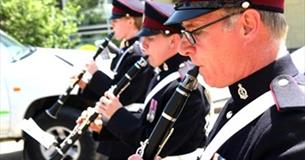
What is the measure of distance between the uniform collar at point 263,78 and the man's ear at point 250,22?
0.35 ft

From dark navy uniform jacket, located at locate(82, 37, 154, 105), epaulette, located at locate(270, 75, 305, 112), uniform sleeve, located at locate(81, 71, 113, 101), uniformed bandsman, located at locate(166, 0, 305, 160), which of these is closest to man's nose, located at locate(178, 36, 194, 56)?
uniformed bandsman, located at locate(166, 0, 305, 160)

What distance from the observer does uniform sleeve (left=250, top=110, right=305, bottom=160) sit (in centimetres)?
155

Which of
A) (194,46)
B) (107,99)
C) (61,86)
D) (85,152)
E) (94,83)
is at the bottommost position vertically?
(85,152)

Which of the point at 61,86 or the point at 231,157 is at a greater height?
the point at 231,157

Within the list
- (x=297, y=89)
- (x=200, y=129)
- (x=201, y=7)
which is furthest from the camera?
(x=200, y=129)

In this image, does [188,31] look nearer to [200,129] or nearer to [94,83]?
[200,129]

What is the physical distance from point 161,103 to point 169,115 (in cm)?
53

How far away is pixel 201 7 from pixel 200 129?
1021 mm

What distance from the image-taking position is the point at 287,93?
5.32 ft

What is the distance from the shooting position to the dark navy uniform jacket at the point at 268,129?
Answer: 5.13 feet

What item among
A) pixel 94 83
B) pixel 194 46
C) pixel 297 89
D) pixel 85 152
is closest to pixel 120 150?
pixel 94 83

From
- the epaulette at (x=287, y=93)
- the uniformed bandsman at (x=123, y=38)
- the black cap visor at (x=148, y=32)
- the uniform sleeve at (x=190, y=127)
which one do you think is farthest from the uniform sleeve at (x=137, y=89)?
the epaulette at (x=287, y=93)

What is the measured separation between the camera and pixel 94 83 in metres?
4.29

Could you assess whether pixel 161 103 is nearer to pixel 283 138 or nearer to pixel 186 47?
pixel 186 47
